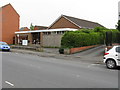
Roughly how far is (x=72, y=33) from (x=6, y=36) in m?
22.8

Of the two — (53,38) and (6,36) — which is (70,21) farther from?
(6,36)

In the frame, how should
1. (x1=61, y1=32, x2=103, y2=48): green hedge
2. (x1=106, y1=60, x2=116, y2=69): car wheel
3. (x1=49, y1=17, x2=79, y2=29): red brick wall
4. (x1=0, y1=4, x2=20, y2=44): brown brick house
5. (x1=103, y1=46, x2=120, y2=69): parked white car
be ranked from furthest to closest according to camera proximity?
(x1=0, y1=4, x2=20, y2=44): brown brick house → (x1=49, y1=17, x2=79, y2=29): red brick wall → (x1=61, y1=32, x2=103, y2=48): green hedge → (x1=106, y1=60, x2=116, y2=69): car wheel → (x1=103, y1=46, x2=120, y2=69): parked white car

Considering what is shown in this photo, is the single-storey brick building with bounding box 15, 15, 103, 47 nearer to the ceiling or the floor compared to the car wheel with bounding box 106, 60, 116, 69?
nearer to the ceiling

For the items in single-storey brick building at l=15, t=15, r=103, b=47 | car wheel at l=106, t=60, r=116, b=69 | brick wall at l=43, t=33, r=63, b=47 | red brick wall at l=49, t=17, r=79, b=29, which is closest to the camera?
car wheel at l=106, t=60, r=116, b=69

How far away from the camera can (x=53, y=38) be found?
2662 cm

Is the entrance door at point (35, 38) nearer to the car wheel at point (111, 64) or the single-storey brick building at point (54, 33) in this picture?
the single-storey brick building at point (54, 33)

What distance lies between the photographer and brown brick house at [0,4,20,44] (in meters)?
38.5

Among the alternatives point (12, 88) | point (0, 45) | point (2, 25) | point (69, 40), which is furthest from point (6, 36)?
point (12, 88)

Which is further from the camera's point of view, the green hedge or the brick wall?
the brick wall

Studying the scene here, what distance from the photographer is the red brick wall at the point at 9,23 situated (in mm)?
38562

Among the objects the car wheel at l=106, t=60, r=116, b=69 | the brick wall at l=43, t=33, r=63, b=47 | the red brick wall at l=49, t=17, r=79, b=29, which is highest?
the red brick wall at l=49, t=17, r=79, b=29

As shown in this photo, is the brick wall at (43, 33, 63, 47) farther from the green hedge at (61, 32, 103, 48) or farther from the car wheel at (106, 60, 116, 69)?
the car wheel at (106, 60, 116, 69)

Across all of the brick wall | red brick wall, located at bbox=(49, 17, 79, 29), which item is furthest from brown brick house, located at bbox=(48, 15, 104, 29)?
the brick wall

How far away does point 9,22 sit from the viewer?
39.8 meters
